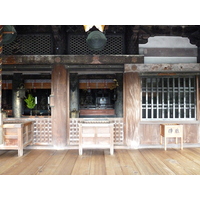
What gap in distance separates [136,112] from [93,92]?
6.22m

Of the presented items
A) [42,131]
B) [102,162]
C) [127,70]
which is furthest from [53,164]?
[127,70]

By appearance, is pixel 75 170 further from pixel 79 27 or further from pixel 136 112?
pixel 79 27

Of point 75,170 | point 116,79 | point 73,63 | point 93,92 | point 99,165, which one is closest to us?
point 75,170

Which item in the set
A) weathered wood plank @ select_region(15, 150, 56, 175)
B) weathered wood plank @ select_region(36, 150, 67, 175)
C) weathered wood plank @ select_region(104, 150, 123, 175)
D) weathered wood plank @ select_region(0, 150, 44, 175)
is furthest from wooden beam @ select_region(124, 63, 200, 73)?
weathered wood plank @ select_region(0, 150, 44, 175)

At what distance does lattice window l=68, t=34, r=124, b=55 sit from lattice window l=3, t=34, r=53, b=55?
537 mm

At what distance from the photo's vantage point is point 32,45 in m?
5.25

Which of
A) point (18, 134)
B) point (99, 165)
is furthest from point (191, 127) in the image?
point (18, 134)

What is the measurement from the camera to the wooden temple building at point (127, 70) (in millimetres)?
5109

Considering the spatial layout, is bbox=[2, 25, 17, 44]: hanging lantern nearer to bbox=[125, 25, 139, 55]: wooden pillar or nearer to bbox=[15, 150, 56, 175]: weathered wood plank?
bbox=[15, 150, 56, 175]: weathered wood plank

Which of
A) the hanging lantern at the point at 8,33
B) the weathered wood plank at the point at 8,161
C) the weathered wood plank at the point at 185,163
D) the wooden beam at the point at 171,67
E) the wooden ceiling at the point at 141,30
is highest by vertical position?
the wooden ceiling at the point at 141,30

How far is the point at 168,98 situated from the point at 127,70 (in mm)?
1355

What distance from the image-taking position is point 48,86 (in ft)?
31.6

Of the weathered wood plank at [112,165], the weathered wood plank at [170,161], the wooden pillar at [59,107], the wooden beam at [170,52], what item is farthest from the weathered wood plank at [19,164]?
the wooden beam at [170,52]

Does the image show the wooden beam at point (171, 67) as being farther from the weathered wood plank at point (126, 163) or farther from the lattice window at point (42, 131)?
the lattice window at point (42, 131)
